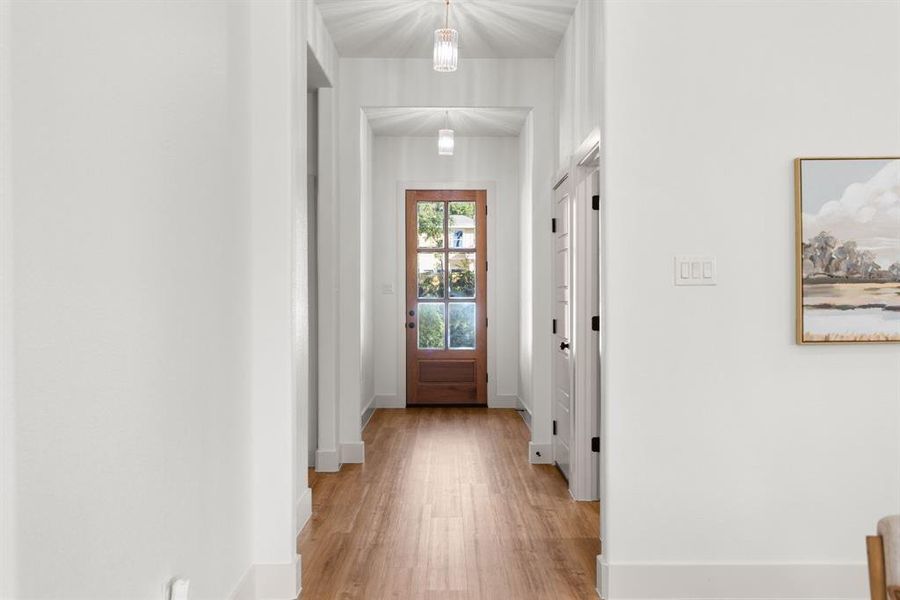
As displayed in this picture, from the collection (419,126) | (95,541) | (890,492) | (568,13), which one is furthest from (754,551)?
(419,126)

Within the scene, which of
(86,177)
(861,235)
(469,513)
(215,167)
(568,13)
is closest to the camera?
(86,177)

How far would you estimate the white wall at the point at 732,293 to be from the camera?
270cm

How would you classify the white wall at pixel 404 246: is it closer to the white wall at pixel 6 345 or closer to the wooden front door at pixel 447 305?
the wooden front door at pixel 447 305

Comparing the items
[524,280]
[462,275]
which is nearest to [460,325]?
[462,275]

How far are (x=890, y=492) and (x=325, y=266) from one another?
328 centimetres

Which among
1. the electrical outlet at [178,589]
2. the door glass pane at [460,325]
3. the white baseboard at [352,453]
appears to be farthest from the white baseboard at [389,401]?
the electrical outlet at [178,589]

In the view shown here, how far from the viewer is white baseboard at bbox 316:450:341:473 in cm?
465

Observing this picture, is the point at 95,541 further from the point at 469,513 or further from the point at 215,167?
the point at 469,513

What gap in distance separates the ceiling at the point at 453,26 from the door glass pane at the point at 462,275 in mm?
2793

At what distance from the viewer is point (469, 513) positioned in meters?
3.78

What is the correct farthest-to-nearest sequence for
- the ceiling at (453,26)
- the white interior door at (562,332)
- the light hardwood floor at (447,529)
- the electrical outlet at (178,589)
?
1. the white interior door at (562,332)
2. the ceiling at (453,26)
3. the light hardwood floor at (447,529)
4. the electrical outlet at (178,589)

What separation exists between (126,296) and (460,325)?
19.3 feet

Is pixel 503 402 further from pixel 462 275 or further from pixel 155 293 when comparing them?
pixel 155 293

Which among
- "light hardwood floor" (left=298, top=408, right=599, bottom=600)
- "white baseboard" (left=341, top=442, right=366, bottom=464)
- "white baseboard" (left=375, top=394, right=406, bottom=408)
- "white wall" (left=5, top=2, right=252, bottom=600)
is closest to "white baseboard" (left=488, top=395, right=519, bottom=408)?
"white baseboard" (left=375, top=394, right=406, bottom=408)
